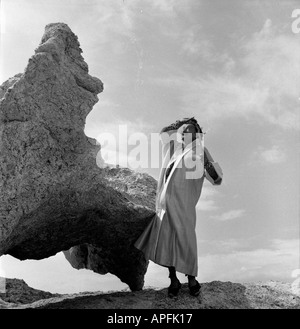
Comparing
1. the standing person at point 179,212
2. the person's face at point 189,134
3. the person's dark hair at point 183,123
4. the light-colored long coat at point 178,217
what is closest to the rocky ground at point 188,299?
the standing person at point 179,212

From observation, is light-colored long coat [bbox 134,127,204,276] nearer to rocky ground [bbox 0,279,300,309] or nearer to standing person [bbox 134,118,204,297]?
standing person [bbox 134,118,204,297]

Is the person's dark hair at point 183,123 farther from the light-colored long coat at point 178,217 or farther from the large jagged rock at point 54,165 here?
the large jagged rock at point 54,165

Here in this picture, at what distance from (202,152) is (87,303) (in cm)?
326

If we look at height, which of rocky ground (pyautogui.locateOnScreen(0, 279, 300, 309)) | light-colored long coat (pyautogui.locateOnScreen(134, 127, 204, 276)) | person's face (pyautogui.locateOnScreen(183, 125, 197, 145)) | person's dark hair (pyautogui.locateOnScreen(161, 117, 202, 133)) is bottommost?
rocky ground (pyautogui.locateOnScreen(0, 279, 300, 309))

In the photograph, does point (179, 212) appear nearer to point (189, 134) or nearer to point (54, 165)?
point (189, 134)

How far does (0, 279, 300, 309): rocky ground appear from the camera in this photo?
7.51 m

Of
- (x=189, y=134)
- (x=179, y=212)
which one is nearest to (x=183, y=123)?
(x=189, y=134)

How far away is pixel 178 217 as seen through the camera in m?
7.71

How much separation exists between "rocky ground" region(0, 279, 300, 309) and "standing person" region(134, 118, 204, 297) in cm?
25

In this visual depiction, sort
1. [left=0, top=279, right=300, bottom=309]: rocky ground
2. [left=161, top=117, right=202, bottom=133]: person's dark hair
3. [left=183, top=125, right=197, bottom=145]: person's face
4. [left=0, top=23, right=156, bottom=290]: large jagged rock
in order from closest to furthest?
1. [left=0, top=23, right=156, bottom=290]: large jagged rock
2. [left=0, top=279, right=300, bottom=309]: rocky ground
3. [left=183, top=125, right=197, bottom=145]: person's face
4. [left=161, top=117, right=202, bottom=133]: person's dark hair

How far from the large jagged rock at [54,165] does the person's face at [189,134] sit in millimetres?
1390

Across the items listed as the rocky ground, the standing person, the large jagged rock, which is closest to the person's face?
the standing person
